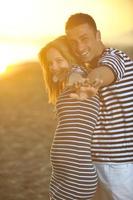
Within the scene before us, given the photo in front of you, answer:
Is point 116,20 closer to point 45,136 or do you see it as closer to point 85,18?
point 45,136

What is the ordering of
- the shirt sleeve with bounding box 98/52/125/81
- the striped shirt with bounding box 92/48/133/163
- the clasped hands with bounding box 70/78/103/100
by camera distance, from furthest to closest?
the striped shirt with bounding box 92/48/133/163 → the shirt sleeve with bounding box 98/52/125/81 → the clasped hands with bounding box 70/78/103/100

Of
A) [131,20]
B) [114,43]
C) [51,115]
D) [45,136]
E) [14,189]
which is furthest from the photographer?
[131,20]

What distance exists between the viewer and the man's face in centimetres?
339

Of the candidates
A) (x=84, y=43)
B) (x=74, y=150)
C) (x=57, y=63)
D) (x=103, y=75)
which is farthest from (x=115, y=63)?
(x=74, y=150)

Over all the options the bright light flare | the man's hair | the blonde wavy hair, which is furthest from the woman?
the bright light flare

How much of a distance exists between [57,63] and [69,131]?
0.45 metres

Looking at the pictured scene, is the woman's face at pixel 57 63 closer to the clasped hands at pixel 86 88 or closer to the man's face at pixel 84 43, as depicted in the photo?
the man's face at pixel 84 43

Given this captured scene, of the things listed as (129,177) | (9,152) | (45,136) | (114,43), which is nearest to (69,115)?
(129,177)

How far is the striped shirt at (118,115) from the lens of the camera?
335cm

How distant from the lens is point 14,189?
6.40 metres

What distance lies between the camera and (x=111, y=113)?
3377 millimetres

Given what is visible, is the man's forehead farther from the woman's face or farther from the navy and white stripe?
the navy and white stripe

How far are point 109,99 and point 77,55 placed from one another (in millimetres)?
345

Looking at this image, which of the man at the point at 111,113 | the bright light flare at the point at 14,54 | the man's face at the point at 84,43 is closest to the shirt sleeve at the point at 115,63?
the man at the point at 111,113
